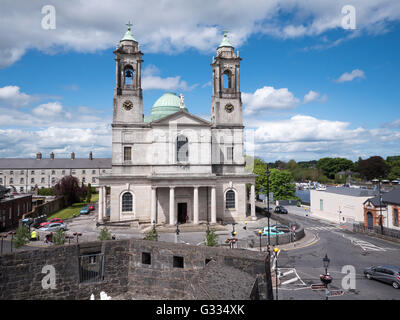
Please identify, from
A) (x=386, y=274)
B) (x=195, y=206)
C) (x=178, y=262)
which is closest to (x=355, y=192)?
(x=195, y=206)

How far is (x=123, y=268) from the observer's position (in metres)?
15.1

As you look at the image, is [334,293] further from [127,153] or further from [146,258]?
[127,153]

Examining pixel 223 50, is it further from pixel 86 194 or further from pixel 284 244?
pixel 86 194

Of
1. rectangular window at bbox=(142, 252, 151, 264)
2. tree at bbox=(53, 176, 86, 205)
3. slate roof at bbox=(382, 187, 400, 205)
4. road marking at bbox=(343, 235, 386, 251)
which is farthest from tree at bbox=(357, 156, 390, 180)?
rectangular window at bbox=(142, 252, 151, 264)

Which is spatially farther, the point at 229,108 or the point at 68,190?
the point at 68,190

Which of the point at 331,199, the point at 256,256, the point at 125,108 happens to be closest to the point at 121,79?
the point at 125,108

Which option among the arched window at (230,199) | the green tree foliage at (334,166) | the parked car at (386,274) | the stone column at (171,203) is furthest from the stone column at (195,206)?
the green tree foliage at (334,166)

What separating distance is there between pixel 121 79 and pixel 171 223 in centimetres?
2078

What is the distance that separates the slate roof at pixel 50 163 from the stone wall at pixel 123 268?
87532mm

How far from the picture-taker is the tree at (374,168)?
103000mm

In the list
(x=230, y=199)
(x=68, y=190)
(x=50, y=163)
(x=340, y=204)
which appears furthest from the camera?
(x=50, y=163)

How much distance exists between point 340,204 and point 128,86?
36.1 m

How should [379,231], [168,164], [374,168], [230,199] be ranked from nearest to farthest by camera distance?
[379,231], [168,164], [230,199], [374,168]
